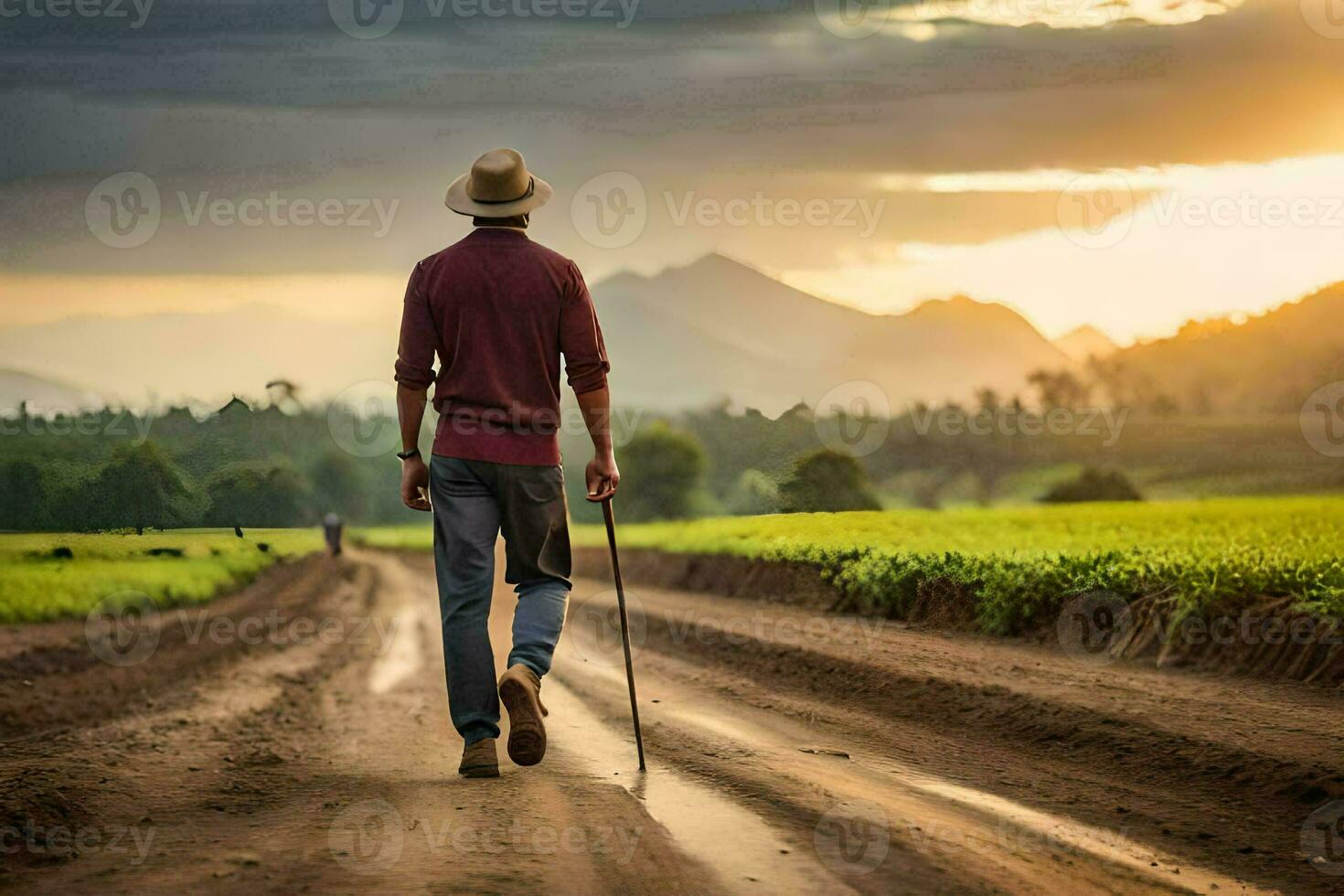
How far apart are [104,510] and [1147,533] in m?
11.8

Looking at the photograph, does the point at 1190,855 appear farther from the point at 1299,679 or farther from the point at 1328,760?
the point at 1299,679

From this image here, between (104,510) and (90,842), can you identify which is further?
(104,510)

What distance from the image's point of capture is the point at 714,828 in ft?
16.3

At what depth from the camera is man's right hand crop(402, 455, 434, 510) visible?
20.5 feet

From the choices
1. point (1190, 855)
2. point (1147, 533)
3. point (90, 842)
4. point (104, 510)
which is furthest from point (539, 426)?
point (1147, 533)

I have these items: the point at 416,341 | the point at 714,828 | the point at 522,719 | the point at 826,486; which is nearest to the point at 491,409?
the point at 416,341

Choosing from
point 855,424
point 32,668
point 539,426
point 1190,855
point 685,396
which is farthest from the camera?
point 685,396

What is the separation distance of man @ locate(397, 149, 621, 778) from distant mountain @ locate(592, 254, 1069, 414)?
260 inches

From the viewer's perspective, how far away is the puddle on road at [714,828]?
4219 millimetres

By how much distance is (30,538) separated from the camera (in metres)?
11.3

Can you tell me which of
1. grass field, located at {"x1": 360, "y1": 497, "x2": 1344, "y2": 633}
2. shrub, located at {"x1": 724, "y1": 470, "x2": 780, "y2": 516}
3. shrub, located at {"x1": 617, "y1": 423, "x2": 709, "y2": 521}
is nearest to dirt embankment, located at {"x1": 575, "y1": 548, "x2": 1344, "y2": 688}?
grass field, located at {"x1": 360, "y1": 497, "x2": 1344, "y2": 633}

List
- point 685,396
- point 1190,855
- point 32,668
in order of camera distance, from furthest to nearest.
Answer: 1. point 685,396
2. point 32,668
3. point 1190,855

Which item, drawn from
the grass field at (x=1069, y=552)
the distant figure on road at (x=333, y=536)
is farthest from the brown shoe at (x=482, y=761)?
the distant figure on road at (x=333, y=536)

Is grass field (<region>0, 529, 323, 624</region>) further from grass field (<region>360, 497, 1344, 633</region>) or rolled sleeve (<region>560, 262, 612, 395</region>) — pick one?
grass field (<region>360, 497, 1344, 633</region>)
